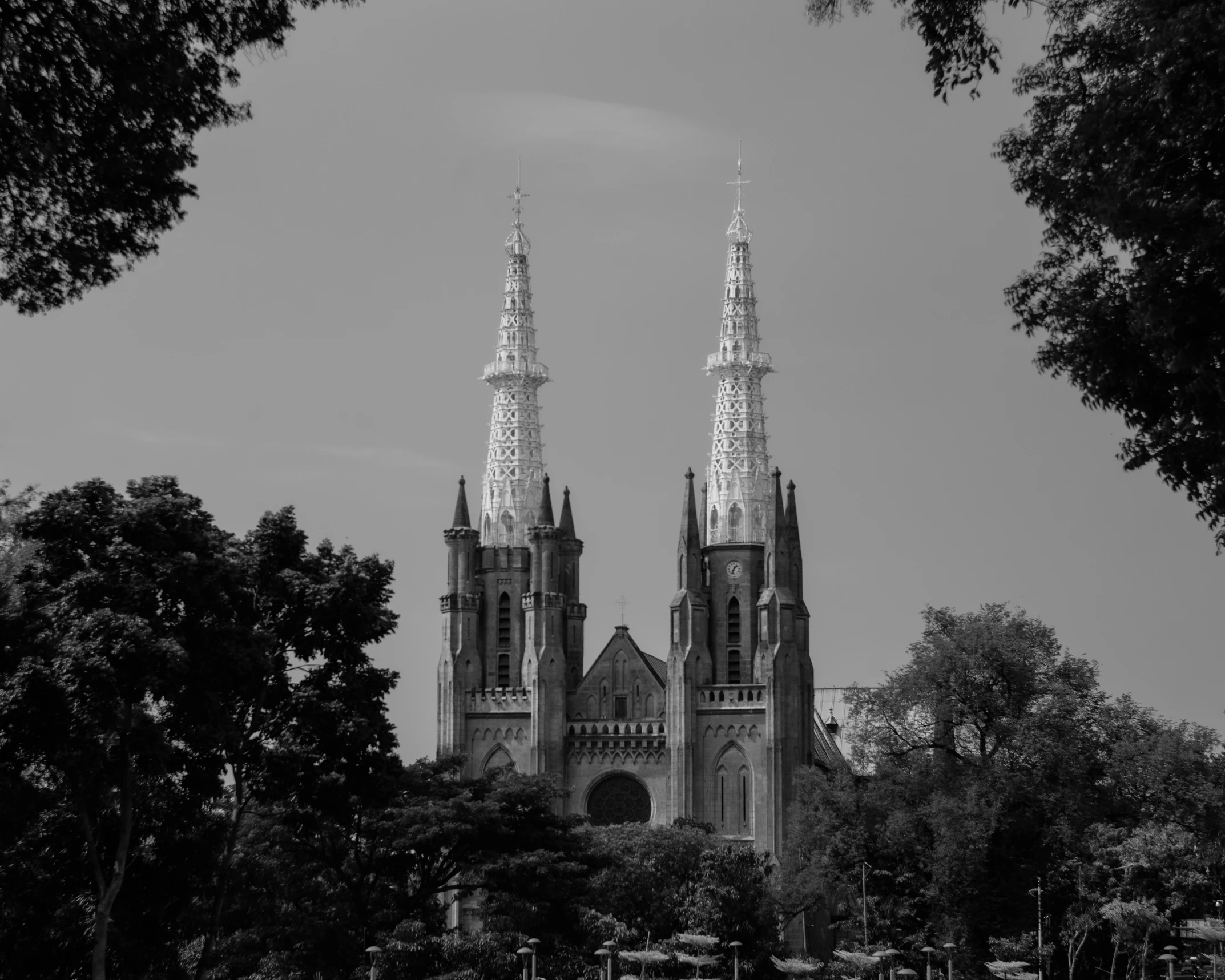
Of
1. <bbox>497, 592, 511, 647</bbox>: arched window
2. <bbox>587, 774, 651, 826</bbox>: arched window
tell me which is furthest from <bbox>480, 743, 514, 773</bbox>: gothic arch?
<bbox>497, 592, 511, 647</bbox>: arched window

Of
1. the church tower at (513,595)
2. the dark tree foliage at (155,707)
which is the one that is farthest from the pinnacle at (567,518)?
the dark tree foliage at (155,707)

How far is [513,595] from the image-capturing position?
9250 cm

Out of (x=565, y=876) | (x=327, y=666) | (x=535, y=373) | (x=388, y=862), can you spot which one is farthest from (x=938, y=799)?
(x=535, y=373)

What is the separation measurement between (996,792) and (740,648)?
37957mm

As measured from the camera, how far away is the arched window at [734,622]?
90.1m

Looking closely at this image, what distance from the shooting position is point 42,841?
36312 millimetres

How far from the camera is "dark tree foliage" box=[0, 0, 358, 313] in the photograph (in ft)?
63.5

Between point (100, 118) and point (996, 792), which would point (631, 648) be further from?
point (100, 118)

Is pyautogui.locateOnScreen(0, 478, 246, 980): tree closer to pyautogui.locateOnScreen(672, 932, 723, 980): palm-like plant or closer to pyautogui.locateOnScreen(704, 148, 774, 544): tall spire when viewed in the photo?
pyautogui.locateOnScreen(672, 932, 723, 980): palm-like plant

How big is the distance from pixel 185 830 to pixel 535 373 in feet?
197

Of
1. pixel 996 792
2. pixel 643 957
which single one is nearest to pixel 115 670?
pixel 643 957

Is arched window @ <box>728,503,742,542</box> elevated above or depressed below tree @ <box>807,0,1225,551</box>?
above

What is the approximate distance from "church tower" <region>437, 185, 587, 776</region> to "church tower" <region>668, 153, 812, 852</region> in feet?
19.4

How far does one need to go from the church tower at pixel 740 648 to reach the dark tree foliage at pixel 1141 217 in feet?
209
